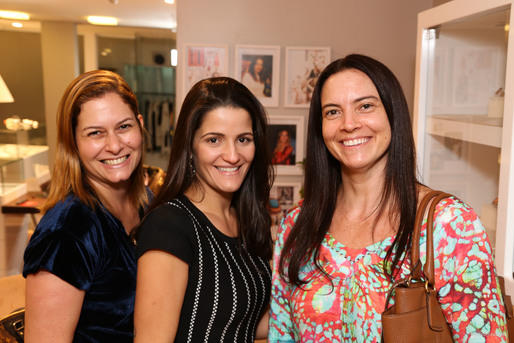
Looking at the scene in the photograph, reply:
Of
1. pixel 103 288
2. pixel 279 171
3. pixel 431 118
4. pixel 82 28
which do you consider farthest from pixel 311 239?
pixel 82 28

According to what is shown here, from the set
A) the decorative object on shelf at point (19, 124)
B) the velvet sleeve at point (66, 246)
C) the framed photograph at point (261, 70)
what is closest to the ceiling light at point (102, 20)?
the decorative object on shelf at point (19, 124)

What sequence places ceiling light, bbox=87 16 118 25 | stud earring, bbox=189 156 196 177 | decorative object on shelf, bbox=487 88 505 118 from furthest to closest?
ceiling light, bbox=87 16 118 25
decorative object on shelf, bbox=487 88 505 118
stud earring, bbox=189 156 196 177

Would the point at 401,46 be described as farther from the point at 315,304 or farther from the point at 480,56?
the point at 315,304

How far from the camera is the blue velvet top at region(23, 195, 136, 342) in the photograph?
56.1 inches

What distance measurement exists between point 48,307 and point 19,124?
3729mm

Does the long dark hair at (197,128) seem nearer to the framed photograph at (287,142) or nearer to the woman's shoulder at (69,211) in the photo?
the woman's shoulder at (69,211)

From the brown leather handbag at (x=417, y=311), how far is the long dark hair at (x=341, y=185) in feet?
0.28

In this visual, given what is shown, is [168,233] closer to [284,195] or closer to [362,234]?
[362,234]

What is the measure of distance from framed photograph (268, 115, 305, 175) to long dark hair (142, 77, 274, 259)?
6.09 ft

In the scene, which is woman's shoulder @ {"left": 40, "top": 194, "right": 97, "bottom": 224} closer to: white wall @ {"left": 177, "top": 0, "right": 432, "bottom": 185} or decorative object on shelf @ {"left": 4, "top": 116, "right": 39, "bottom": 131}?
white wall @ {"left": 177, "top": 0, "right": 432, "bottom": 185}

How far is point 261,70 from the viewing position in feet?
11.8

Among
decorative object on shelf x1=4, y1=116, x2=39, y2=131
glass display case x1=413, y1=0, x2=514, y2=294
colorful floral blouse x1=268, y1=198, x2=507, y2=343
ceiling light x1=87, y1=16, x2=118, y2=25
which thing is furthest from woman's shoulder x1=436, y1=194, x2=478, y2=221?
ceiling light x1=87, y1=16, x2=118, y2=25

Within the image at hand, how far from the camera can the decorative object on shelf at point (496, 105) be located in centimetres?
190

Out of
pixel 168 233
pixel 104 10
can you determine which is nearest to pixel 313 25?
pixel 104 10
